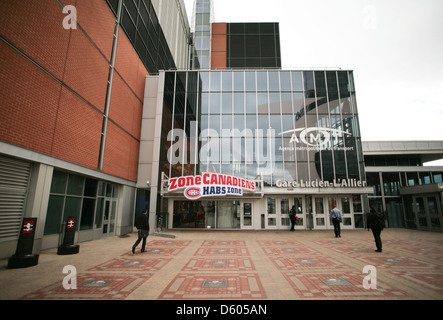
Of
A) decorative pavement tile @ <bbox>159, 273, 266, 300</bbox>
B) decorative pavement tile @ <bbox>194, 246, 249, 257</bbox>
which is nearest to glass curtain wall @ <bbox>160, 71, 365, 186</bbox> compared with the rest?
decorative pavement tile @ <bbox>194, 246, 249, 257</bbox>

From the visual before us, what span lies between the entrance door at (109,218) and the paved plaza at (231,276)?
5582 mm

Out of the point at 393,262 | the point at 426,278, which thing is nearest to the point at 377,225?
the point at 393,262

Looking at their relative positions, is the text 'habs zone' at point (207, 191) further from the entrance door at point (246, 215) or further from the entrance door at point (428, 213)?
the entrance door at point (428, 213)

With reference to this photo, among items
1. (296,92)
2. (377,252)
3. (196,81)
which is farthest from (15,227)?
(296,92)

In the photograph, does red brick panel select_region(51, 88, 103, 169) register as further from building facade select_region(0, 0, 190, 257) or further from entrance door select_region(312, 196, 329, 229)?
entrance door select_region(312, 196, 329, 229)

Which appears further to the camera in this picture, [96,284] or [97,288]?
[96,284]

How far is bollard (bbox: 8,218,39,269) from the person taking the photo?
6.86 m

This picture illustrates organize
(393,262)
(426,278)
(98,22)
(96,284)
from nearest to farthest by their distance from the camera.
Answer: (96,284) → (426,278) → (393,262) → (98,22)

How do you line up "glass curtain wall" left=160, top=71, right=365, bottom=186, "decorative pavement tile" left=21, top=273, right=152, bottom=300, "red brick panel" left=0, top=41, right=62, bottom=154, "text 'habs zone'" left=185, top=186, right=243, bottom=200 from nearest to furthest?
1. "decorative pavement tile" left=21, top=273, right=152, bottom=300
2. "red brick panel" left=0, top=41, right=62, bottom=154
3. "text 'habs zone'" left=185, top=186, right=243, bottom=200
4. "glass curtain wall" left=160, top=71, right=365, bottom=186

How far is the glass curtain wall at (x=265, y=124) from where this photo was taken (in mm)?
18844

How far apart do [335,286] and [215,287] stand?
9.53 ft

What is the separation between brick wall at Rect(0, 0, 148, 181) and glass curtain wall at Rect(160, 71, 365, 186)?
481cm

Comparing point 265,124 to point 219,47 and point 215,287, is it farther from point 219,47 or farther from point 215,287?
point 219,47

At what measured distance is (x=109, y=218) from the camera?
1506 cm
